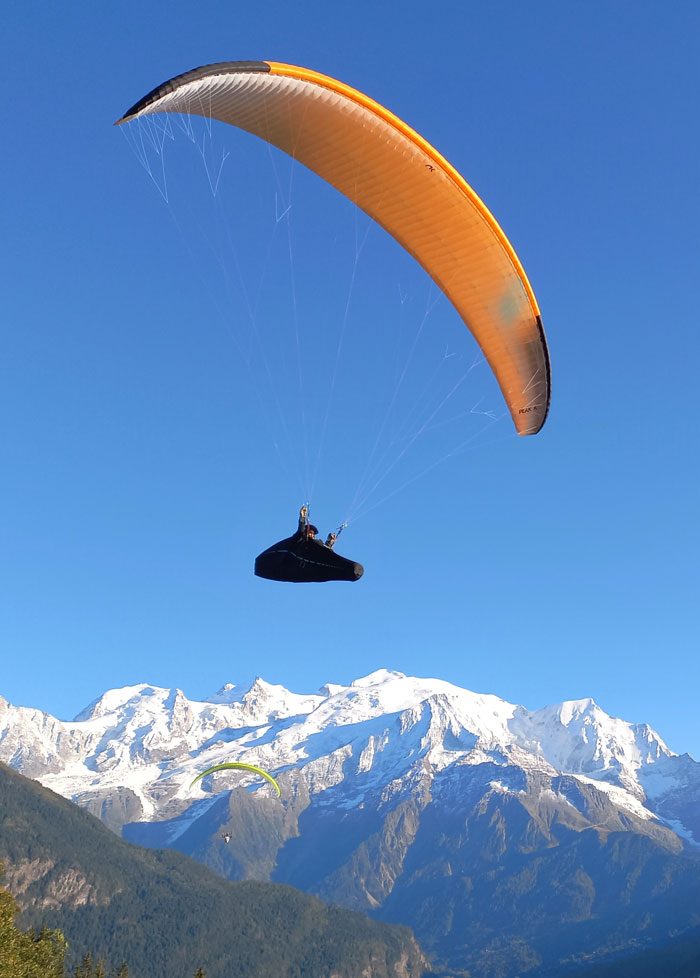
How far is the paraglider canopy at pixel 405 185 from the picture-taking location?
2075 centimetres

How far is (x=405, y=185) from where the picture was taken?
24.1 metres

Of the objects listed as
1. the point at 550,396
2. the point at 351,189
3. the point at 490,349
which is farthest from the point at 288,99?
the point at 550,396

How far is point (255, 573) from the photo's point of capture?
85.4 feet

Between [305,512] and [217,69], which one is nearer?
[217,69]

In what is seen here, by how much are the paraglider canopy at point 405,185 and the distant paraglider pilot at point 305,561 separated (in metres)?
7.26

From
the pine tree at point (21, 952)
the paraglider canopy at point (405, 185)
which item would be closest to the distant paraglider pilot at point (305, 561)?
the paraglider canopy at point (405, 185)

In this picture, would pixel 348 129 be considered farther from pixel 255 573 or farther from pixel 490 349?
pixel 255 573

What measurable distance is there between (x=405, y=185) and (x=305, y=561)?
34.5 feet

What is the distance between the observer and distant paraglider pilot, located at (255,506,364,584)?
24734mm

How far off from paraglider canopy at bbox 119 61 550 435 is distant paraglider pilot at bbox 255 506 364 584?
726 centimetres

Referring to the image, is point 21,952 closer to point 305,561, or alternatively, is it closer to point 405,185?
point 305,561

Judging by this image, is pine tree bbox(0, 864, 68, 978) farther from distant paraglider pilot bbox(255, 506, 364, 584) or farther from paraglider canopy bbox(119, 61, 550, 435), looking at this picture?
paraglider canopy bbox(119, 61, 550, 435)

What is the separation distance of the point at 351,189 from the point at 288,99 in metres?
3.94

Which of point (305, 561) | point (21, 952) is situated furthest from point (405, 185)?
point (21, 952)
